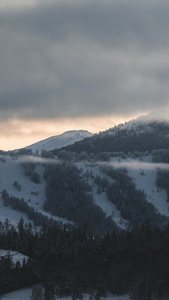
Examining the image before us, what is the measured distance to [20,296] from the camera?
19988 centimetres

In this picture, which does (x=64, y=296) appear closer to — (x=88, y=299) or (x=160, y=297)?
(x=88, y=299)

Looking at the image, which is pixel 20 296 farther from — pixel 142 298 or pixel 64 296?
pixel 142 298

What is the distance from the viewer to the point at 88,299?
19425 centimetres

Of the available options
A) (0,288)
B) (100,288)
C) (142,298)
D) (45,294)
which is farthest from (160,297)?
(0,288)

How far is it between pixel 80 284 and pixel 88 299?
6.86 metres

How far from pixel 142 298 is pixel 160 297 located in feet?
20.9

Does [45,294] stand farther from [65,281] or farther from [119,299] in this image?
[119,299]

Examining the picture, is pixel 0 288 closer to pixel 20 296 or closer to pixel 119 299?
pixel 20 296

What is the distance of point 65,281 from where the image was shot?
7844 inches

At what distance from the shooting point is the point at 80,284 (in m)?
200

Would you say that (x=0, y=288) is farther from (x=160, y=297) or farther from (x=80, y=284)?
(x=160, y=297)

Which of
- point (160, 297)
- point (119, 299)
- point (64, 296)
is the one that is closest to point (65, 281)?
point (64, 296)

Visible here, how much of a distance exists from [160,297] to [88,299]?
22.2 m

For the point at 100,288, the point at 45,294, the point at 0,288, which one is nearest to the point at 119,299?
the point at 100,288
